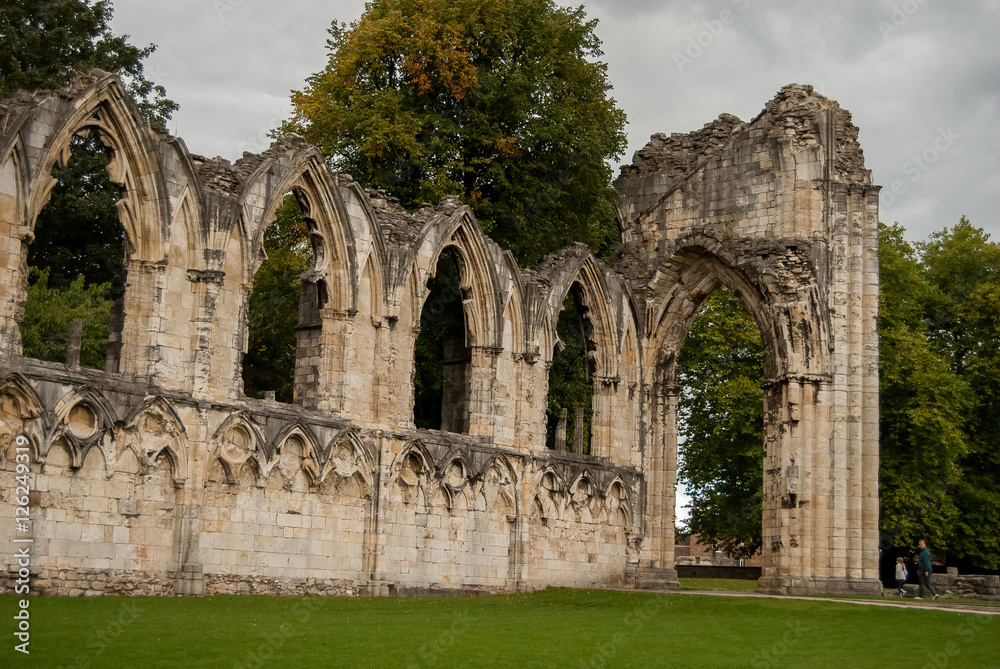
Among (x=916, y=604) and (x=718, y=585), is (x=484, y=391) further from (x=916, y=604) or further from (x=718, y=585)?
(x=718, y=585)

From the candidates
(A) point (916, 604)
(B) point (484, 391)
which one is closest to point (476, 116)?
(B) point (484, 391)

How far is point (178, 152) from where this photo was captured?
1819cm

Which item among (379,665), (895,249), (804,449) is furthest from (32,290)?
(895,249)

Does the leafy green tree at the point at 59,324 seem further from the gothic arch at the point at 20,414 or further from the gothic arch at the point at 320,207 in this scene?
the gothic arch at the point at 20,414

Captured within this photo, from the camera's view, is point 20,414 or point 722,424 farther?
point 722,424

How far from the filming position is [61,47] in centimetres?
3033

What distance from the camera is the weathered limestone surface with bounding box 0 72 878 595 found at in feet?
55.1

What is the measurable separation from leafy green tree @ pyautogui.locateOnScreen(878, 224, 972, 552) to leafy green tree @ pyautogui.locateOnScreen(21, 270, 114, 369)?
58.7 feet

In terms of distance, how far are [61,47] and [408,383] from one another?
1423cm

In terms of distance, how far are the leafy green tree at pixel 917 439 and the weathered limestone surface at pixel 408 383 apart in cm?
803

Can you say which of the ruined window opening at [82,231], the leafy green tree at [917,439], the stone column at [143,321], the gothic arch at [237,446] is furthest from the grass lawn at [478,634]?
the leafy green tree at [917,439]

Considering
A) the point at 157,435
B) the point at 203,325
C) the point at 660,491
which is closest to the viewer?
the point at 157,435

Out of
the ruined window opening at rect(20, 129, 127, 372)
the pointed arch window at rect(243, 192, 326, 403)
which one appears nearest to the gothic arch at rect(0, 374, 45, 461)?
the ruined window opening at rect(20, 129, 127, 372)

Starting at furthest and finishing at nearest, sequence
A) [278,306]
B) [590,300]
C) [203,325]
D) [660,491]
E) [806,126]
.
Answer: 1. [278,306]
2. [660,491]
3. [590,300]
4. [806,126]
5. [203,325]
